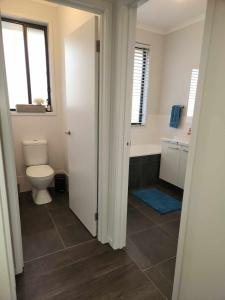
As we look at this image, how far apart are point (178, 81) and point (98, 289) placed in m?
3.21

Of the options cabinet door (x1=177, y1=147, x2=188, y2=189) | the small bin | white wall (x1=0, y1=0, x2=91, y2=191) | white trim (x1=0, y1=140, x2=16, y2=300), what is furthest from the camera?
the small bin

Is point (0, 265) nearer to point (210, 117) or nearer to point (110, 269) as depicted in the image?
point (110, 269)

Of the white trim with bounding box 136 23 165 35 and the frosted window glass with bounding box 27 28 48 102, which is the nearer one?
the frosted window glass with bounding box 27 28 48 102

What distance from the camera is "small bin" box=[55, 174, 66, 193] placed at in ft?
9.70

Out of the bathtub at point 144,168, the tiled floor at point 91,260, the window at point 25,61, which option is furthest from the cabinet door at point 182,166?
the window at point 25,61

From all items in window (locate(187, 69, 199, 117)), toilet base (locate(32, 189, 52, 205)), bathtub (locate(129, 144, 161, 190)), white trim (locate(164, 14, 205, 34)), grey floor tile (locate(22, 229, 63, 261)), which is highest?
white trim (locate(164, 14, 205, 34))

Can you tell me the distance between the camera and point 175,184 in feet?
10.0

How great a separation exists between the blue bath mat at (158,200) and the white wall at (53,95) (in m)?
1.29

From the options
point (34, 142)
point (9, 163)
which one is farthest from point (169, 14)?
point (9, 163)

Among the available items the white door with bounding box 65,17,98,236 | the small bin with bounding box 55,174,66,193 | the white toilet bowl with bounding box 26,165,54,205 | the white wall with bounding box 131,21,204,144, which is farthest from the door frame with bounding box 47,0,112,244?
the white wall with bounding box 131,21,204,144

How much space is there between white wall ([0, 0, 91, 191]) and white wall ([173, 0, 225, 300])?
1878mm

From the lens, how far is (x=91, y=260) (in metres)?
1.70

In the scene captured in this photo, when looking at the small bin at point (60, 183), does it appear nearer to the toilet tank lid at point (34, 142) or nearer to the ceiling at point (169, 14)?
the toilet tank lid at point (34, 142)

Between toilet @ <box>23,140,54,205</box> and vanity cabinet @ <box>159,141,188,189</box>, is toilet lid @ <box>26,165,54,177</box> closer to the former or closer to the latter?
toilet @ <box>23,140,54,205</box>
